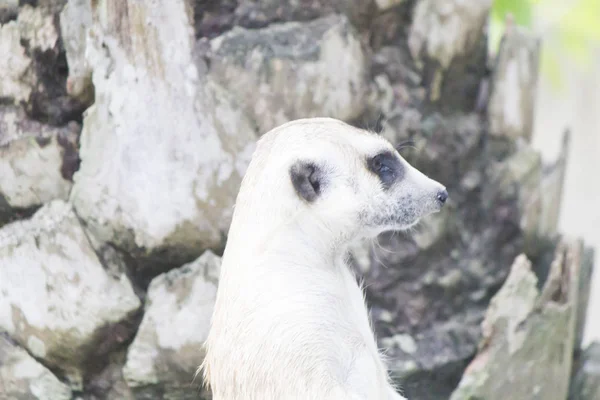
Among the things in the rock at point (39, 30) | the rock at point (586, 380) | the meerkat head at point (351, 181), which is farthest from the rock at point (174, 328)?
the rock at point (586, 380)

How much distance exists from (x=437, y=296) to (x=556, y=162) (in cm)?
96

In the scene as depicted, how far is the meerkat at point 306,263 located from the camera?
2.08 metres

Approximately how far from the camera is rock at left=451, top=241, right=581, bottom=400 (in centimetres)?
335

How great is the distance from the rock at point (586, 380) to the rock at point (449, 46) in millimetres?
1367

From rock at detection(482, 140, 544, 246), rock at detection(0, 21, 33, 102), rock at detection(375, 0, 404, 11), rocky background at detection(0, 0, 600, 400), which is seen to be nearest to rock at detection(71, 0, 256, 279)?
rocky background at detection(0, 0, 600, 400)

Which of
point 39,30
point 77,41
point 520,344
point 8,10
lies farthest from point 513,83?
point 8,10

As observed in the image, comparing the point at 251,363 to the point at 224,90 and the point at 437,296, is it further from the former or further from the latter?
the point at 437,296

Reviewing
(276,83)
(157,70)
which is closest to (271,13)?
(276,83)

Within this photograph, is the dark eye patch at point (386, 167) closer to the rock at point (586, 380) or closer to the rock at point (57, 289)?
the rock at point (57, 289)

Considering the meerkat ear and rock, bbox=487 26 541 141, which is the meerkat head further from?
rock, bbox=487 26 541 141

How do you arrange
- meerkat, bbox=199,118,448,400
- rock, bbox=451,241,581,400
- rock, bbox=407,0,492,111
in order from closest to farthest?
meerkat, bbox=199,118,448,400, rock, bbox=451,241,581,400, rock, bbox=407,0,492,111

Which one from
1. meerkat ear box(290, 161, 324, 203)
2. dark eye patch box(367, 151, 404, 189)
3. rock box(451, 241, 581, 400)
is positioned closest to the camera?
meerkat ear box(290, 161, 324, 203)

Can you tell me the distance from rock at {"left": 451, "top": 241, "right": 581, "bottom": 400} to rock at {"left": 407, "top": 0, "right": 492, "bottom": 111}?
2.97ft

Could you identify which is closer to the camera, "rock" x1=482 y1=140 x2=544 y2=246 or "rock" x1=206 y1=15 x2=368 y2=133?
"rock" x1=206 y1=15 x2=368 y2=133
